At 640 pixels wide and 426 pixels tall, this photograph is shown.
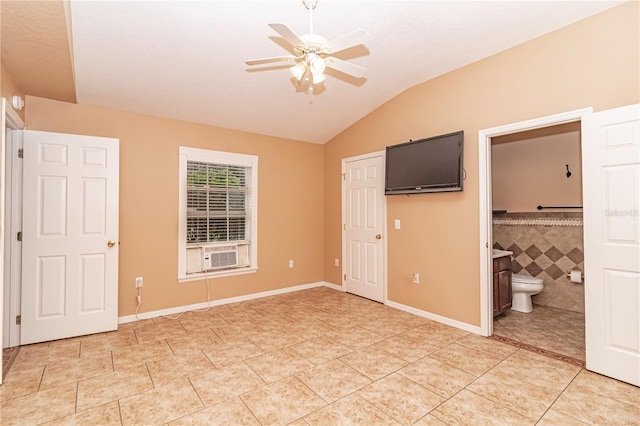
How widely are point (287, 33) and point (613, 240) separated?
2.87 m

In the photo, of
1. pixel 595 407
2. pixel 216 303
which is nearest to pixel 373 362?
pixel 595 407

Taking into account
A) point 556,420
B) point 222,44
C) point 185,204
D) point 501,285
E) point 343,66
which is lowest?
point 556,420

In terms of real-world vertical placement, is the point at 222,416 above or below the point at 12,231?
below

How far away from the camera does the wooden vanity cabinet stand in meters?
3.74

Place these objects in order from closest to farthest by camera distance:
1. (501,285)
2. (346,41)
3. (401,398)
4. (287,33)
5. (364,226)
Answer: (287,33), (346,41), (401,398), (501,285), (364,226)

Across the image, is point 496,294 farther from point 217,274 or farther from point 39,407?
point 39,407

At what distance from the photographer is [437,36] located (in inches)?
117

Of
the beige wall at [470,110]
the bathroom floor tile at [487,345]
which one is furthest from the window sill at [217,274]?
the bathroom floor tile at [487,345]

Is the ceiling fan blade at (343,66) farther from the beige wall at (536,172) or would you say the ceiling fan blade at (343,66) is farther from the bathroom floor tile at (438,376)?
the beige wall at (536,172)

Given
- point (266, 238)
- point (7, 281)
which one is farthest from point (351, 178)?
point (7, 281)

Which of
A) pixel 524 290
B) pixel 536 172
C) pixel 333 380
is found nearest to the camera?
pixel 333 380

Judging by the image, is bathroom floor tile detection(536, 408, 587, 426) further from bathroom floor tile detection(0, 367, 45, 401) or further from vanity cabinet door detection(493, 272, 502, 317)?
bathroom floor tile detection(0, 367, 45, 401)

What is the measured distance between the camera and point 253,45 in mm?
2920

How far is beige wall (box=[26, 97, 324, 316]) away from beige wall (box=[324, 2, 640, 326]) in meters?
1.49
